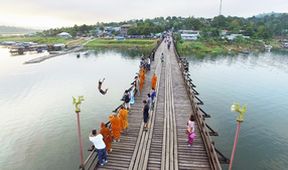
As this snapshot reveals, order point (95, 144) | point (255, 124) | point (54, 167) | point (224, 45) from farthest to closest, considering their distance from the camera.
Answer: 1. point (224, 45)
2. point (255, 124)
3. point (54, 167)
4. point (95, 144)

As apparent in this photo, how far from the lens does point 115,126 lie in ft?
41.4

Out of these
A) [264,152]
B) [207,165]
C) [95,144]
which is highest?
[95,144]

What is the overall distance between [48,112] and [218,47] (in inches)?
3139

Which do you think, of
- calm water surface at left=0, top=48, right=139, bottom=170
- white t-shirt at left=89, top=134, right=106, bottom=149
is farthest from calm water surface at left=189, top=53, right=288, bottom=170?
calm water surface at left=0, top=48, right=139, bottom=170

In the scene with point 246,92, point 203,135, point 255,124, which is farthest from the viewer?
point 246,92

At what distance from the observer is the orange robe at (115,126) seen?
1244cm

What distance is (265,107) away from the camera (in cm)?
2881

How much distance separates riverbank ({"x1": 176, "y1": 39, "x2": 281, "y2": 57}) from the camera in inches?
3183

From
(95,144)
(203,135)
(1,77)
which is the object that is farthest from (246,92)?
(1,77)

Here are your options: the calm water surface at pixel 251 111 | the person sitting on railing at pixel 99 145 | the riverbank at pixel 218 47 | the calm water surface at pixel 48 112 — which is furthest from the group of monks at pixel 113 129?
the riverbank at pixel 218 47

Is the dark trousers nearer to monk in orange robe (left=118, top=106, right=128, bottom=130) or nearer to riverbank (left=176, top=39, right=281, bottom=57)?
monk in orange robe (left=118, top=106, right=128, bottom=130)

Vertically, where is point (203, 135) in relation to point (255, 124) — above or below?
above

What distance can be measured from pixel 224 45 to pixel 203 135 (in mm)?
91474

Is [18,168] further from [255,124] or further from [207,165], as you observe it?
[255,124]
